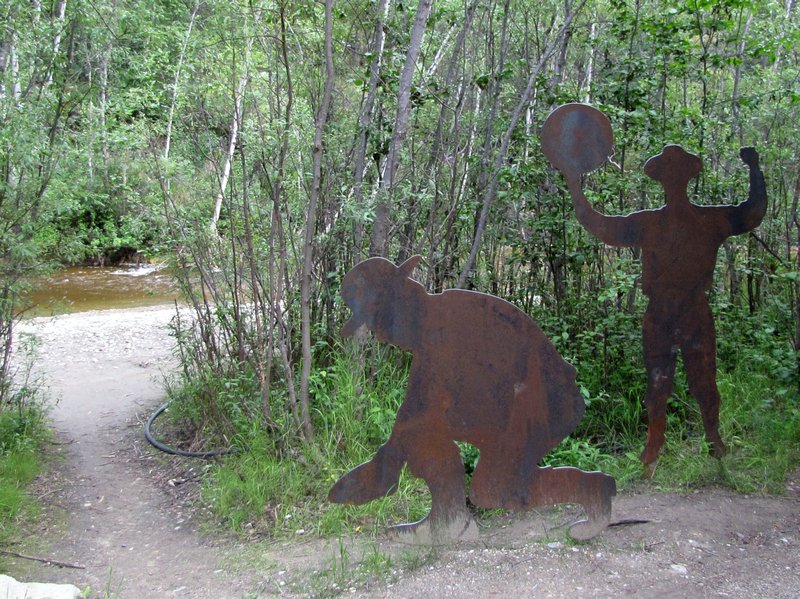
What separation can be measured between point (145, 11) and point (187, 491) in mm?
9672

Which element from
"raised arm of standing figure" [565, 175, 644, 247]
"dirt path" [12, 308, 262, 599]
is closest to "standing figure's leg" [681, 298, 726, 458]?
"raised arm of standing figure" [565, 175, 644, 247]

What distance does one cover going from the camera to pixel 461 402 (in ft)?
12.5

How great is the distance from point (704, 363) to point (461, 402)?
5.79ft

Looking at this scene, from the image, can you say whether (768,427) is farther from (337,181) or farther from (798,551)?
(337,181)

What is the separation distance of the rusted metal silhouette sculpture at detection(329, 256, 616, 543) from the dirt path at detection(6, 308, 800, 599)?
0.29 metres

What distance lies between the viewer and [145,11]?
12578mm

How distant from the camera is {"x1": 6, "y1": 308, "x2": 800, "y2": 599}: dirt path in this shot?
369 cm

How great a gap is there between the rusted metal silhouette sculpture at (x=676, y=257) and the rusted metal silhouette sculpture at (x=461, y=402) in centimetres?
92

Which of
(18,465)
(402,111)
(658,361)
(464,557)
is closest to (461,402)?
(464,557)

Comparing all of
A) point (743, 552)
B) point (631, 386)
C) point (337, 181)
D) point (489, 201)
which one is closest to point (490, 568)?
point (743, 552)

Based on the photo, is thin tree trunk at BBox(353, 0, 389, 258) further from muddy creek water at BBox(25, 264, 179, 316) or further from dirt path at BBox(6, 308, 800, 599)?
muddy creek water at BBox(25, 264, 179, 316)

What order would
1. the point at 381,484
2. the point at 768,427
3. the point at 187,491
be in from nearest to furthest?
1. the point at 381,484
2. the point at 768,427
3. the point at 187,491

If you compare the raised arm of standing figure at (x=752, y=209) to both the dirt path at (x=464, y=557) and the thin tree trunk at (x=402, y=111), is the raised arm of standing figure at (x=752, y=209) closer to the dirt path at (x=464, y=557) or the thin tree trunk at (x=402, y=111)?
the dirt path at (x=464, y=557)

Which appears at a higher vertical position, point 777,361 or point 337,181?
point 337,181
